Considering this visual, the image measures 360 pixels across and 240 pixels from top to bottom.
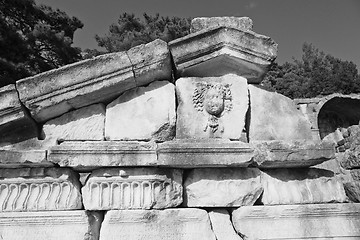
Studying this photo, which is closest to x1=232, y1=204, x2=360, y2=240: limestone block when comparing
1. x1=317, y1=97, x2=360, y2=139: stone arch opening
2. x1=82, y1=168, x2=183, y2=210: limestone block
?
x1=82, y1=168, x2=183, y2=210: limestone block

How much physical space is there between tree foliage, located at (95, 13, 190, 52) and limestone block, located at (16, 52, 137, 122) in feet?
54.2

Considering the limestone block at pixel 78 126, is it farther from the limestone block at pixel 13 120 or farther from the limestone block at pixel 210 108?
the limestone block at pixel 210 108

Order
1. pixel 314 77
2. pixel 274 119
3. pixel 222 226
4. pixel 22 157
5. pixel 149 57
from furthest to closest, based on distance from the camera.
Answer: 1. pixel 314 77
2. pixel 274 119
3. pixel 149 57
4. pixel 222 226
5. pixel 22 157

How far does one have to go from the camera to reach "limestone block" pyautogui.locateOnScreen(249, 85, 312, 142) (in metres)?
2.97

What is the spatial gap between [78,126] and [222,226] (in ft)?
5.04

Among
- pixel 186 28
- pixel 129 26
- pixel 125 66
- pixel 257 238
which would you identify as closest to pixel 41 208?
pixel 125 66

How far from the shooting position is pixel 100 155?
2631mm

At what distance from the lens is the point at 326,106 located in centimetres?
1230

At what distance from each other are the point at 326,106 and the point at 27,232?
1197 centimetres

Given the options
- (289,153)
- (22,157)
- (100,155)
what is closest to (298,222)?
(289,153)

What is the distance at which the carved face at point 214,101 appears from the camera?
289 centimetres

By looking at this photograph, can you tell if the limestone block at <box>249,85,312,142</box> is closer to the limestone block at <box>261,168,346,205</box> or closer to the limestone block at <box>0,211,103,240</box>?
the limestone block at <box>261,168,346,205</box>

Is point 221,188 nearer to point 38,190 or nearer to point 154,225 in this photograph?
point 154,225

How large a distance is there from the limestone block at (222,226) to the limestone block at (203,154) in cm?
44
